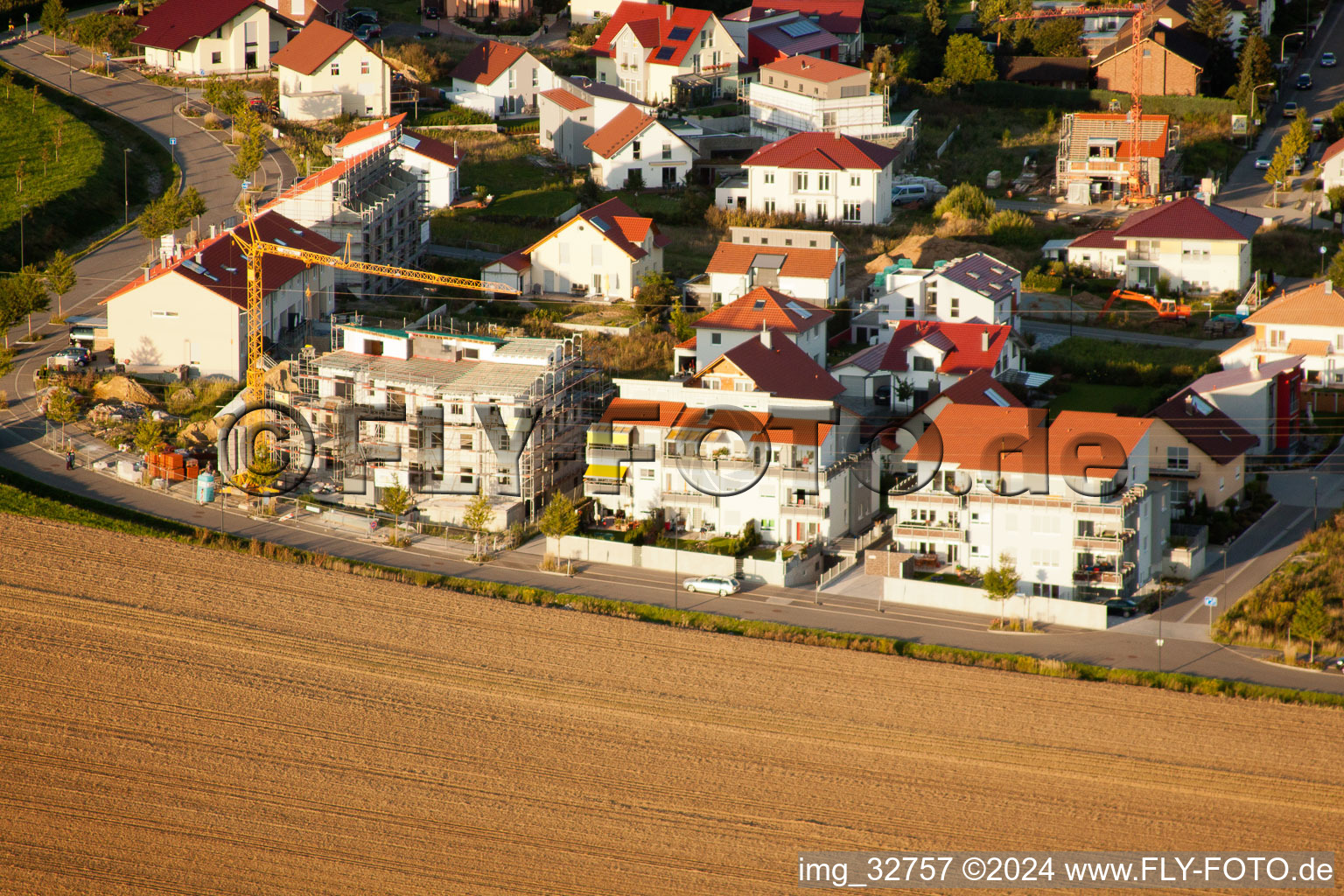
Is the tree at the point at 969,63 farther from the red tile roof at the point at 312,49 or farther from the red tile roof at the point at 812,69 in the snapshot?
the red tile roof at the point at 312,49

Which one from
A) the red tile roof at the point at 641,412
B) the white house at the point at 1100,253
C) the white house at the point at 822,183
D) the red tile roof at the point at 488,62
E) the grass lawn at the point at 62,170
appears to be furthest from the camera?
the red tile roof at the point at 488,62

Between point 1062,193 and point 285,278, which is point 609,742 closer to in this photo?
point 285,278

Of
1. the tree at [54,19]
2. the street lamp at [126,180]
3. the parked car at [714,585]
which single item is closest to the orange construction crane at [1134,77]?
the parked car at [714,585]

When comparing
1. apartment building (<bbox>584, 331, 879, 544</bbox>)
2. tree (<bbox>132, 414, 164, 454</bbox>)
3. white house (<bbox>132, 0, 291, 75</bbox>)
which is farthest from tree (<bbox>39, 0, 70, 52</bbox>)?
apartment building (<bbox>584, 331, 879, 544</bbox>)

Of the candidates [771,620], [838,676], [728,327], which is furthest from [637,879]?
[728,327]

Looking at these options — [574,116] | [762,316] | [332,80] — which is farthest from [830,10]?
[762,316]

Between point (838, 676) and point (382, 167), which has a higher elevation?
point (382, 167)

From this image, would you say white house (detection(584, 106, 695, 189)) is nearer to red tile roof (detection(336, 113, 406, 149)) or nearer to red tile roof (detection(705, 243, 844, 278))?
red tile roof (detection(336, 113, 406, 149))
